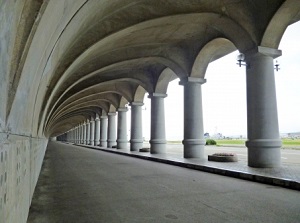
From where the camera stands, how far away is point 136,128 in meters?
23.6

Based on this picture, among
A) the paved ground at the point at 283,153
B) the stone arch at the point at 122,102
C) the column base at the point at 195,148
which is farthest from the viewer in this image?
the stone arch at the point at 122,102

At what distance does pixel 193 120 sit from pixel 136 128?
30.4 ft

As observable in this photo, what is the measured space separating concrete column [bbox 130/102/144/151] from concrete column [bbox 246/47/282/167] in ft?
44.1

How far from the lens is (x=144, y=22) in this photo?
446 inches

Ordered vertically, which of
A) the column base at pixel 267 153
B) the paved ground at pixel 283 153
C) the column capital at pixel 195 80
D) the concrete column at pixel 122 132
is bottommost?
the paved ground at pixel 283 153

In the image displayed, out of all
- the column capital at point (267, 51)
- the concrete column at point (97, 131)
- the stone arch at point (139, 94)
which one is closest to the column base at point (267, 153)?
the column capital at point (267, 51)

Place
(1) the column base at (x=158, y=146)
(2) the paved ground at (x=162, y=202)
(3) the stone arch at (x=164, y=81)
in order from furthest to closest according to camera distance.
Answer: (3) the stone arch at (x=164, y=81), (1) the column base at (x=158, y=146), (2) the paved ground at (x=162, y=202)

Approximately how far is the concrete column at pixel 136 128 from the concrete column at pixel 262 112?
13.4 meters

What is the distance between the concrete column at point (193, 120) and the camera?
585 inches

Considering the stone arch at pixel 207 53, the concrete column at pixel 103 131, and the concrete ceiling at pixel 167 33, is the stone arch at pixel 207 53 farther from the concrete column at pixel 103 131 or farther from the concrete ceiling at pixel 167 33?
the concrete column at pixel 103 131

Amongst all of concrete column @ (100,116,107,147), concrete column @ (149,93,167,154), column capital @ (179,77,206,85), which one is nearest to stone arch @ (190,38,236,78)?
column capital @ (179,77,206,85)

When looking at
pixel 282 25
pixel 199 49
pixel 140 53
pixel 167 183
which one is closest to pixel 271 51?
pixel 282 25

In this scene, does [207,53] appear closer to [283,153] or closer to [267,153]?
[267,153]

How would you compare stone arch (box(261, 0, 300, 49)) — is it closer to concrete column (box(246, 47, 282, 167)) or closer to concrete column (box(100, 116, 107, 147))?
concrete column (box(246, 47, 282, 167))
